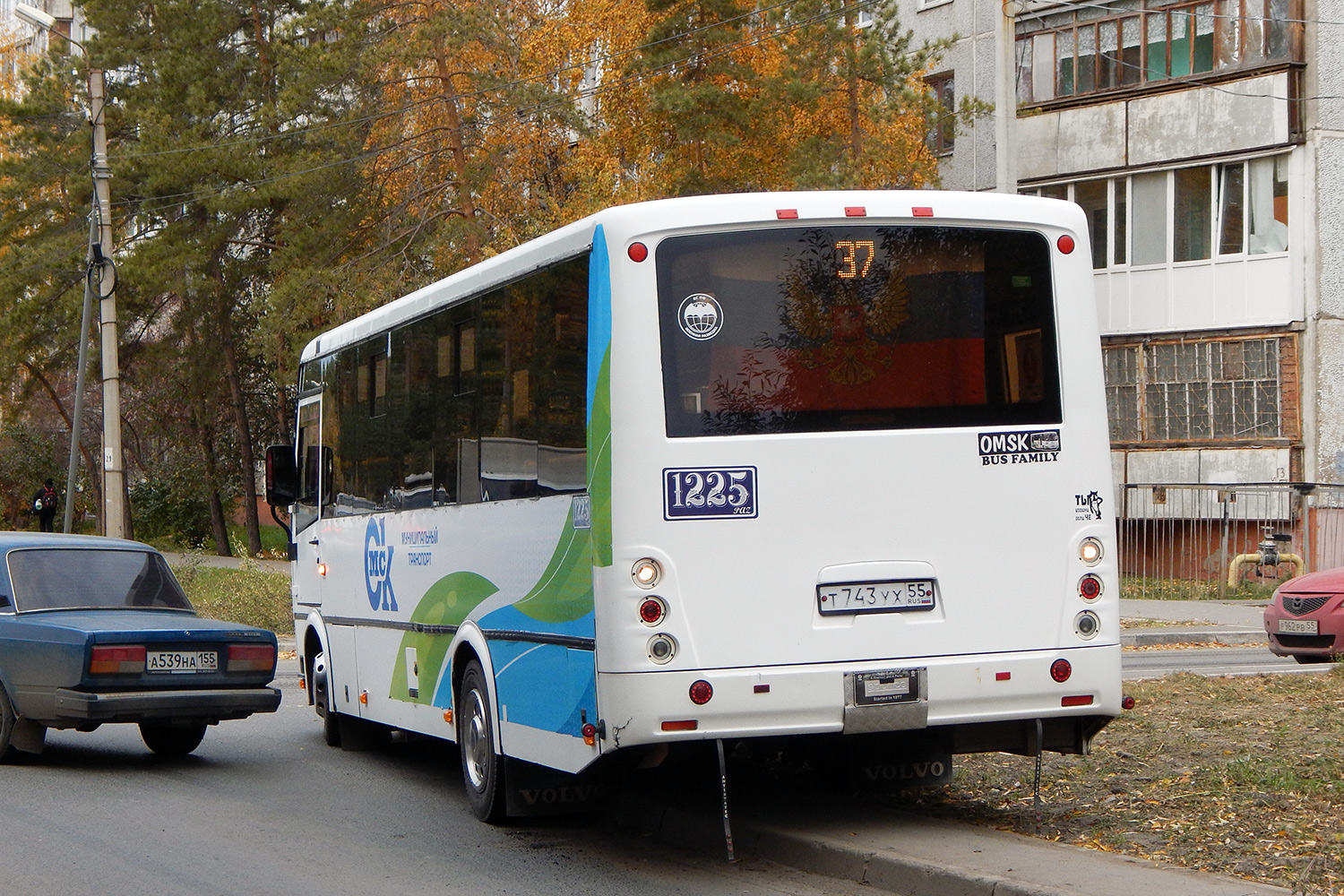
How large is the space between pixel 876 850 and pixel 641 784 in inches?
97.8

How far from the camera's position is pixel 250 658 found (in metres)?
11.3

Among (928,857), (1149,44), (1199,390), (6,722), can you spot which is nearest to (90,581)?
(6,722)

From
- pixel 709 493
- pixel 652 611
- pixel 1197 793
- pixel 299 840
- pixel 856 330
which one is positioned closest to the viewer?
pixel 652 611

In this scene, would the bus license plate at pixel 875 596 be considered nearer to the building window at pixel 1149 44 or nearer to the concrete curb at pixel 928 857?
the concrete curb at pixel 928 857

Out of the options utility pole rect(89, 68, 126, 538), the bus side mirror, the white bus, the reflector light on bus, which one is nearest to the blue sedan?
the bus side mirror

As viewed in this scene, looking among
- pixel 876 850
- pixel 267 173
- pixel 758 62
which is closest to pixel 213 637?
pixel 876 850

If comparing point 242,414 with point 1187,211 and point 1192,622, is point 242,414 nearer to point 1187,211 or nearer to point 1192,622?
point 1187,211

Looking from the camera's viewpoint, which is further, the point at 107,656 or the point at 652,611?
the point at 107,656

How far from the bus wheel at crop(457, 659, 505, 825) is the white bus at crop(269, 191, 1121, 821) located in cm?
37

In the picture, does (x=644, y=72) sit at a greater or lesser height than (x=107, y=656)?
greater

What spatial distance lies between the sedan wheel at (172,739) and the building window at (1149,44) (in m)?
25.9

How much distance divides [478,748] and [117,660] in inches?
116

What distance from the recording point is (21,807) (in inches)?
373

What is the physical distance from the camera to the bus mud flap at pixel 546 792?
343 inches
